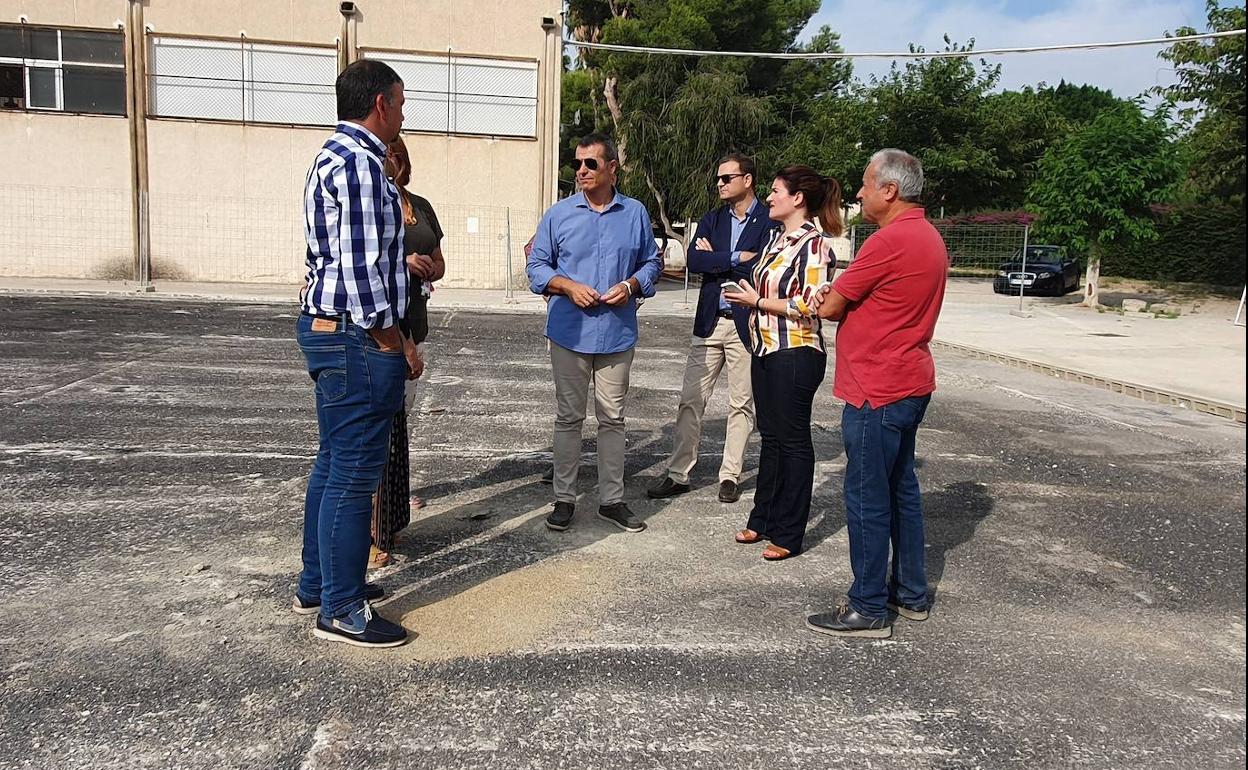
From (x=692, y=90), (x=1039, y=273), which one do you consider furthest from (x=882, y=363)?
(x=692, y=90)

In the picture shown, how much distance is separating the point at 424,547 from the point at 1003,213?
34.8 m

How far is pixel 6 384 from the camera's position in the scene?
8117 mm

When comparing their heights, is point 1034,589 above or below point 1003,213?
below

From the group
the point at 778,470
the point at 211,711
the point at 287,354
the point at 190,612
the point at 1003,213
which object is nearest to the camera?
the point at 211,711

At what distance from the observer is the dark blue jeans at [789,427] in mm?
4340

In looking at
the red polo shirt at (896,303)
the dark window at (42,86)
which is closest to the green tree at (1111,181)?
the red polo shirt at (896,303)

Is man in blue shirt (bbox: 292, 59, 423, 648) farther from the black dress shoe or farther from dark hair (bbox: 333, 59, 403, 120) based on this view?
the black dress shoe

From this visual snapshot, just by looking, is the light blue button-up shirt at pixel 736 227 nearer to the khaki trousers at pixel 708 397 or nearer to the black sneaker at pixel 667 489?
the khaki trousers at pixel 708 397

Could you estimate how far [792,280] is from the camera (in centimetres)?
423

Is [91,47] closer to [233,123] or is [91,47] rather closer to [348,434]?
[233,123]

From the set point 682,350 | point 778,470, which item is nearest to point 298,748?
point 778,470

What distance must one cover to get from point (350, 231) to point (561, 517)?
220cm

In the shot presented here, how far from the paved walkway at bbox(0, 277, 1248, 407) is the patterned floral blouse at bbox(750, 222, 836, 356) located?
651cm

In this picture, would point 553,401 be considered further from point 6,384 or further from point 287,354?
point 6,384
